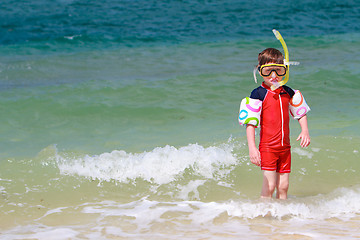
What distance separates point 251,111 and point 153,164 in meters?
1.83

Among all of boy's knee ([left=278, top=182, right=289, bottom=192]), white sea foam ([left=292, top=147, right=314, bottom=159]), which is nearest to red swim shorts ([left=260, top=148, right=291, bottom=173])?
boy's knee ([left=278, top=182, right=289, bottom=192])

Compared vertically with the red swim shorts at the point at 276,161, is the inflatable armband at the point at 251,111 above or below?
above

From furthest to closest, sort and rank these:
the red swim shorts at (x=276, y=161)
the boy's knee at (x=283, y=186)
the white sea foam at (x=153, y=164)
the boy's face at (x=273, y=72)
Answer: the white sea foam at (x=153, y=164), the boy's knee at (x=283, y=186), the red swim shorts at (x=276, y=161), the boy's face at (x=273, y=72)

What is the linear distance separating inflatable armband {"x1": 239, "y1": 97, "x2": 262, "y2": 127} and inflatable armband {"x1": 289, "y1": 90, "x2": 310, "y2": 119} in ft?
0.94

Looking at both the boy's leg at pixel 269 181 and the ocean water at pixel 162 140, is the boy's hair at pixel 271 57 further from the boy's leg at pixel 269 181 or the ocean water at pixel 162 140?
the ocean water at pixel 162 140

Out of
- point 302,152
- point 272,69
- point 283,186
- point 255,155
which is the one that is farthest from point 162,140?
point 272,69

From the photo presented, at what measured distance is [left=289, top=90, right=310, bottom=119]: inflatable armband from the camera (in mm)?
3822

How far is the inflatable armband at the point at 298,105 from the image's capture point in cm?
382

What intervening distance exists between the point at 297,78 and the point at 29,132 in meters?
5.47

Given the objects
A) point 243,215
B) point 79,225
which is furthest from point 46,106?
point 243,215

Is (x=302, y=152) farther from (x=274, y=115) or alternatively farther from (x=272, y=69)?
(x=272, y=69)

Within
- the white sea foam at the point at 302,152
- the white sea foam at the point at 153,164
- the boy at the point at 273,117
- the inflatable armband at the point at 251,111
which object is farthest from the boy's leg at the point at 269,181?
the white sea foam at the point at 302,152

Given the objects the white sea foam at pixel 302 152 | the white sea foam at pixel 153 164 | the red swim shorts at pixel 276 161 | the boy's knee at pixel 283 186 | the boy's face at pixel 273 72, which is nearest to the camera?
the boy's face at pixel 273 72

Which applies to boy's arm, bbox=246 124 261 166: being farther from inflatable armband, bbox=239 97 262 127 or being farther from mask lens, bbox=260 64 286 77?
mask lens, bbox=260 64 286 77
